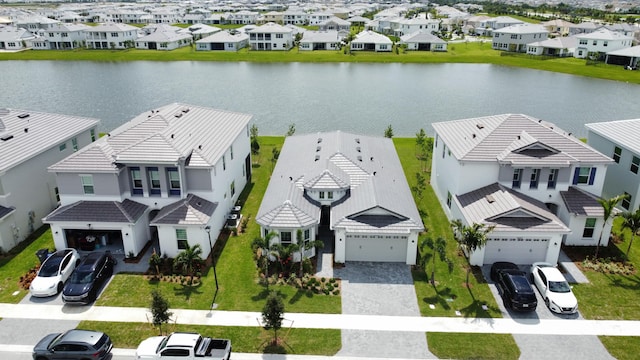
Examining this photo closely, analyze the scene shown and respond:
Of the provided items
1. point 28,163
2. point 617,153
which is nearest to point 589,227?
point 617,153

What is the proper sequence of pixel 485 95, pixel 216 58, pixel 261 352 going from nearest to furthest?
pixel 261 352 < pixel 485 95 < pixel 216 58

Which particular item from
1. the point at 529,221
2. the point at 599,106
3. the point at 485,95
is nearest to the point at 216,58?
the point at 485,95

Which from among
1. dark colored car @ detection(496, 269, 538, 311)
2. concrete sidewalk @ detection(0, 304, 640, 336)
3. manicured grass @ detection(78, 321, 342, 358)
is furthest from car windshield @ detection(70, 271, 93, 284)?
dark colored car @ detection(496, 269, 538, 311)

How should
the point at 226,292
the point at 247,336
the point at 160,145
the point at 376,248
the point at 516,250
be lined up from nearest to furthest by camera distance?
the point at 247,336, the point at 226,292, the point at 516,250, the point at 376,248, the point at 160,145

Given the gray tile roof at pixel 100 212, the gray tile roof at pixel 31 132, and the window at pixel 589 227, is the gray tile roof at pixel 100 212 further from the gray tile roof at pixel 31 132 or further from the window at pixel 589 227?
the window at pixel 589 227

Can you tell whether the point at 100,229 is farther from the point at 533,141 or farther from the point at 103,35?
the point at 103,35

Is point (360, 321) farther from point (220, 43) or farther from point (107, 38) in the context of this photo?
point (107, 38)

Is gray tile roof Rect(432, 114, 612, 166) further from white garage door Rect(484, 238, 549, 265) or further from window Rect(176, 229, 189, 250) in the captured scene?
window Rect(176, 229, 189, 250)
